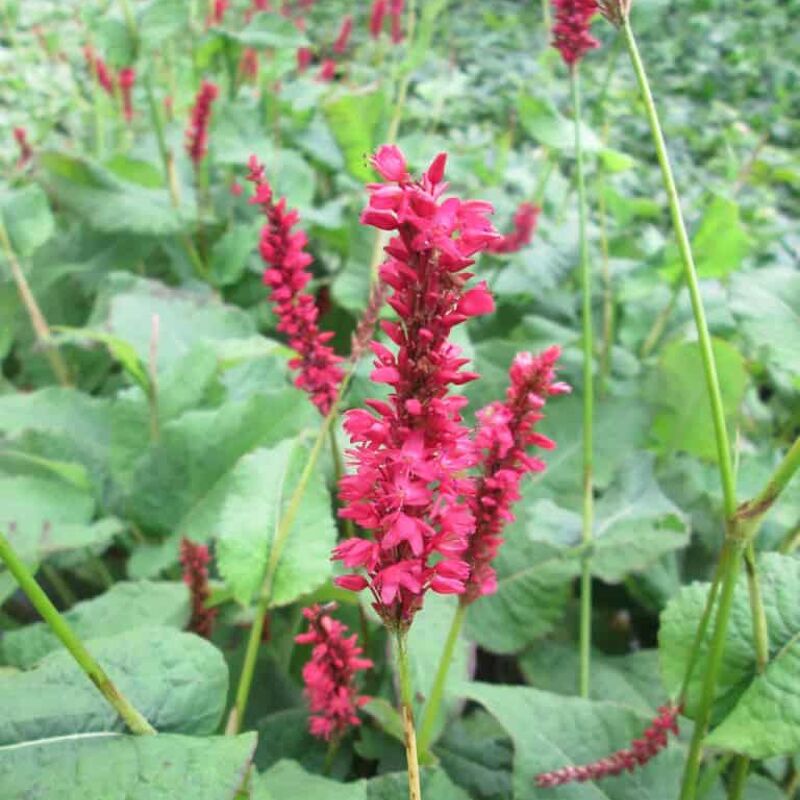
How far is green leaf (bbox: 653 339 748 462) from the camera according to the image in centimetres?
186

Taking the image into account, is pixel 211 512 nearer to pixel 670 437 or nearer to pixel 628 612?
pixel 628 612

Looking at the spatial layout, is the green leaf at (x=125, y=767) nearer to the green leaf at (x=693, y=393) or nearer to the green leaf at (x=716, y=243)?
the green leaf at (x=693, y=393)

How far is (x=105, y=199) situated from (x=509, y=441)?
201 centimetres

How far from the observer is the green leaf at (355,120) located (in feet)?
8.68

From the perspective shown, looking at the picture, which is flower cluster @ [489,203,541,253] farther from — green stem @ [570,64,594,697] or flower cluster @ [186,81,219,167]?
flower cluster @ [186,81,219,167]

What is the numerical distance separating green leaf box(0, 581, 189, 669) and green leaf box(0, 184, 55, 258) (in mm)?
1107

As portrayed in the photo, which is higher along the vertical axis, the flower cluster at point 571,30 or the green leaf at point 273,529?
the flower cluster at point 571,30

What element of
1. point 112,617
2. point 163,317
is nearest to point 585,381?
point 112,617

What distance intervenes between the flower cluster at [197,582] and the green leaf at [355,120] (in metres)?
1.63

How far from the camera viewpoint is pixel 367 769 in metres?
1.42

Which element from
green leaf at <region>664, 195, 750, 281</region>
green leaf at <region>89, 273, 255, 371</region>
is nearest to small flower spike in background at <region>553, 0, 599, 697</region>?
green leaf at <region>664, 195, 750, 281</region>

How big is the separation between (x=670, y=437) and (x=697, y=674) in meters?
0.92

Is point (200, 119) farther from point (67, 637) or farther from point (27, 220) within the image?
point (67, 637)

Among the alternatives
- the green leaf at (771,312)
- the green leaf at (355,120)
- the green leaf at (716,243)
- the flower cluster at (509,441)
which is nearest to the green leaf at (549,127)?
the green leaf at (771,312)
